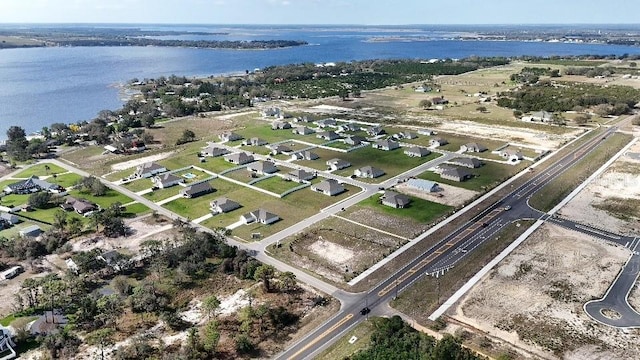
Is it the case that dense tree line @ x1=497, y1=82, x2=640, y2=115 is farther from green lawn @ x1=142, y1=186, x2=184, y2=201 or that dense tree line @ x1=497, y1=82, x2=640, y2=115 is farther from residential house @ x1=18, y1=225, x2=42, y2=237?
residential house @ x1=18, y1=225, x2=42, y2=237

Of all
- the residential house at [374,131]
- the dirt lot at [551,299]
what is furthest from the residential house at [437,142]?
the dirt lot at [551,299]

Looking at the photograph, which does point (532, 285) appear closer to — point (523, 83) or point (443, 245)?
point (443, 245)

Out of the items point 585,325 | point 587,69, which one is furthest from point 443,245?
point 587,69

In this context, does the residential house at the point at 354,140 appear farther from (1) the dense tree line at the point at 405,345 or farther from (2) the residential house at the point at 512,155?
(1) the dense tree line at the point at 405,345

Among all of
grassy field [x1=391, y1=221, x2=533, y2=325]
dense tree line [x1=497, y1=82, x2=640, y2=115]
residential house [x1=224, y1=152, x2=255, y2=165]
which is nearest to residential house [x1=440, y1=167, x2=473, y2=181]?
grassy field [x1=391, y1=221, x2=533, y2=325]

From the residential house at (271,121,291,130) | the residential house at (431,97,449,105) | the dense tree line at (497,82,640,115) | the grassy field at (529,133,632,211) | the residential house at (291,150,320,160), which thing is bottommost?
the grassy field at (529,133,632,211)

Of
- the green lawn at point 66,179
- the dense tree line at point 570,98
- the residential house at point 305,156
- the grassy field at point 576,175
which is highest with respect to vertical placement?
the dense tree line at point 570,98
